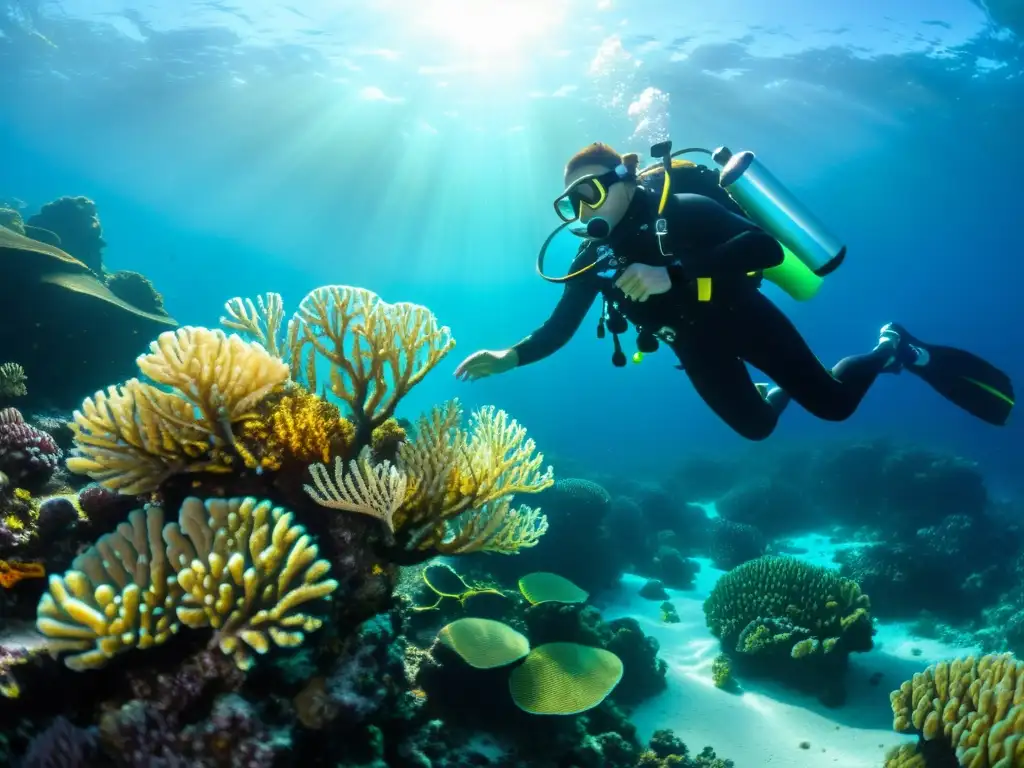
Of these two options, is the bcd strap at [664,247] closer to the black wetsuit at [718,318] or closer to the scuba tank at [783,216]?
the black wetsuit at [718,318]

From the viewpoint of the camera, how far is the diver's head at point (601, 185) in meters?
4.30

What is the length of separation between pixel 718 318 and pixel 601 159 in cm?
181

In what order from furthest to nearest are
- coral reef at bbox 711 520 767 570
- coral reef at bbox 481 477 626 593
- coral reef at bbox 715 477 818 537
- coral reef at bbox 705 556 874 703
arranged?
coral reef at bbox 715 477 818 537 < coral reef at bbox 711 520 767 570 < coral reef at bbox 481 477 626 593 < coral reef at bbox 705 556 874 703

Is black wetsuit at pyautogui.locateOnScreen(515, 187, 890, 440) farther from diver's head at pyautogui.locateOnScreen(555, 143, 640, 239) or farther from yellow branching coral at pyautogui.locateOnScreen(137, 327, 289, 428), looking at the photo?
yellow branching coral at pyautogui.locateOnScreen(137, 327, 289, 428)

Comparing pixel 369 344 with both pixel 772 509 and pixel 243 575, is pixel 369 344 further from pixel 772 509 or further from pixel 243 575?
pixel 772 509

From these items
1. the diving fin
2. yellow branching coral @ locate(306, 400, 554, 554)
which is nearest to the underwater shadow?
the diving fin

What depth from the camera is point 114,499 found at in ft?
11.3

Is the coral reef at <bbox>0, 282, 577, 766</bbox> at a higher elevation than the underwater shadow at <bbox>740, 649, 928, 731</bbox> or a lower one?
lower

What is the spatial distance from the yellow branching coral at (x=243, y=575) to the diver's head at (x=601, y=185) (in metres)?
3.09

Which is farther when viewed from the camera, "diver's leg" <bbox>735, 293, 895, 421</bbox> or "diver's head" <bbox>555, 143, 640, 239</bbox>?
"diver's leg" <bbox>735, 293, 895, 421</bbox>

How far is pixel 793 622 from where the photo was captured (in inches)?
296

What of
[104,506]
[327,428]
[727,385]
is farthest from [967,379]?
[104,506]

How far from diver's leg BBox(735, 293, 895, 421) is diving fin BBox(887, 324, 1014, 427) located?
127 centimetres

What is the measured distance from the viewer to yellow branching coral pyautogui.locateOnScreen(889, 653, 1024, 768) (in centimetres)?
389
